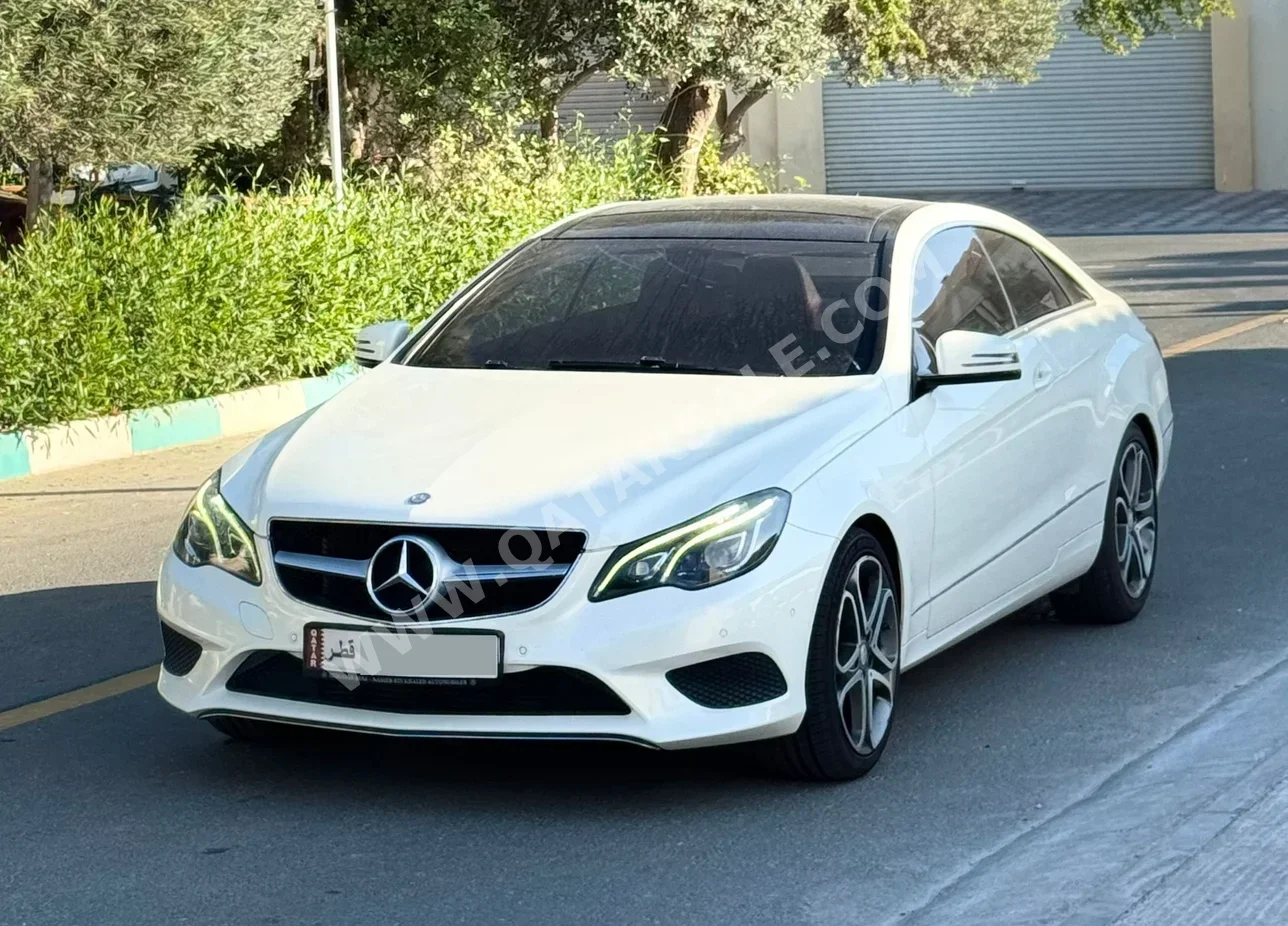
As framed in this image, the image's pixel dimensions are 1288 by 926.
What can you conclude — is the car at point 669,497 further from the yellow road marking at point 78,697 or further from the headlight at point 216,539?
the yellow road marking at point 78,697

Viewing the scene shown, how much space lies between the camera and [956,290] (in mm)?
6277

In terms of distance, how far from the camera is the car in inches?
190

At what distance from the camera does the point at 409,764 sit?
549 centimetres

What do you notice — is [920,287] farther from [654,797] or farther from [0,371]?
[0,371]

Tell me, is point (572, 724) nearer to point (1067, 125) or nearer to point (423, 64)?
point (423, 64)

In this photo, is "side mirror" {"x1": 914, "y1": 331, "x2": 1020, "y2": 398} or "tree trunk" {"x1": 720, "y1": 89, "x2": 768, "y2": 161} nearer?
"side mirror" {"x1": 914, "y1": 331, "x2": 1020, "y2": 398}

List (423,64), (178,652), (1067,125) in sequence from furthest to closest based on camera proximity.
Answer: (1067,125), (423,64), (178,652)

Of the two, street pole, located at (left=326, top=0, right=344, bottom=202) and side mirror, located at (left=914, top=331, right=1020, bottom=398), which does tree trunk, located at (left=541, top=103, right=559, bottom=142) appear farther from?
side mirror, located at (left=914, top=331, right=1020, bottom=398)

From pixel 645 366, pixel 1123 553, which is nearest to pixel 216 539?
pixel 645 366

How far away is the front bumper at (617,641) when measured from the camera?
4.76 metres

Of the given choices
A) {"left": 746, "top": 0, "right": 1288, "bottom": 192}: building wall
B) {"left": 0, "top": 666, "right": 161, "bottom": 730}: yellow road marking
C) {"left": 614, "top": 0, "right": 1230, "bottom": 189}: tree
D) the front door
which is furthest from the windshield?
{"left": 746, "top": 0, "right": 1288, "bottom": 192}: building wall

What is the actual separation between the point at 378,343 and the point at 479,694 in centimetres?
174

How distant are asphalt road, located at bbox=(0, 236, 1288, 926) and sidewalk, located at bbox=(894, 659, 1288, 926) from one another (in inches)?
0.7

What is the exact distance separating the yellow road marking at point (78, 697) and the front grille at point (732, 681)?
2219 millimetres
